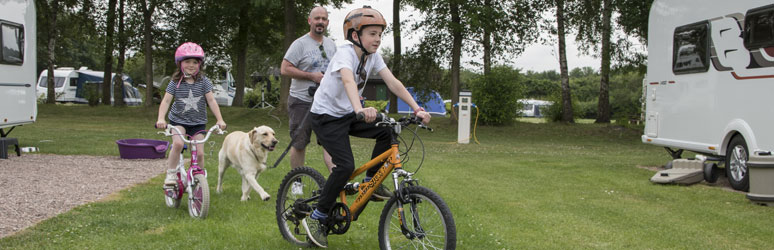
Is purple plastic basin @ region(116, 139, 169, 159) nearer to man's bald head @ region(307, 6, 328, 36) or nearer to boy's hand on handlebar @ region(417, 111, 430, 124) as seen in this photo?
man's bald head @ region(307, 6, 328, 36)

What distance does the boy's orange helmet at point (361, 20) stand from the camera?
15.2 ft

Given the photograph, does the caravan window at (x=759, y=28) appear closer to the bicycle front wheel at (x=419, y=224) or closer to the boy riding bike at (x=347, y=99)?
the boy riding bike at (x=347, y=99)

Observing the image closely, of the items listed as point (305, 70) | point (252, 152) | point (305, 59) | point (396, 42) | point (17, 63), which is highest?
point (396, 42)

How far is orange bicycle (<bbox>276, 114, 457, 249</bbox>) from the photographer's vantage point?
427cm

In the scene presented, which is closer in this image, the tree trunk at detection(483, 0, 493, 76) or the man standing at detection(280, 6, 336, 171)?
the man standing at detection(280, 6, 336, 171)

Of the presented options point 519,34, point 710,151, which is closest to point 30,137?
point 710,151

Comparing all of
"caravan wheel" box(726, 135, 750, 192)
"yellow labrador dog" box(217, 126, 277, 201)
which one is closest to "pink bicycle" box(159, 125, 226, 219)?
"yellow labrador dog" box(217, 126, 277, 201)

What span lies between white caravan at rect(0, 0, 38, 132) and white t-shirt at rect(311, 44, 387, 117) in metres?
10.6

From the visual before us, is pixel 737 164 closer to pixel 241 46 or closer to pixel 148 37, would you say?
pixel 241 46

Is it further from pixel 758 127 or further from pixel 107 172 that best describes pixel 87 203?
pixel 758 127

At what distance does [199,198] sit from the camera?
255 inches

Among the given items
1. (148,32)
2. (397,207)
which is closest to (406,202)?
(397,207)

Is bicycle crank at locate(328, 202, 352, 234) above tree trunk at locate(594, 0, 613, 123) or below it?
below

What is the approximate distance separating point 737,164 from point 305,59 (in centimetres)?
687
